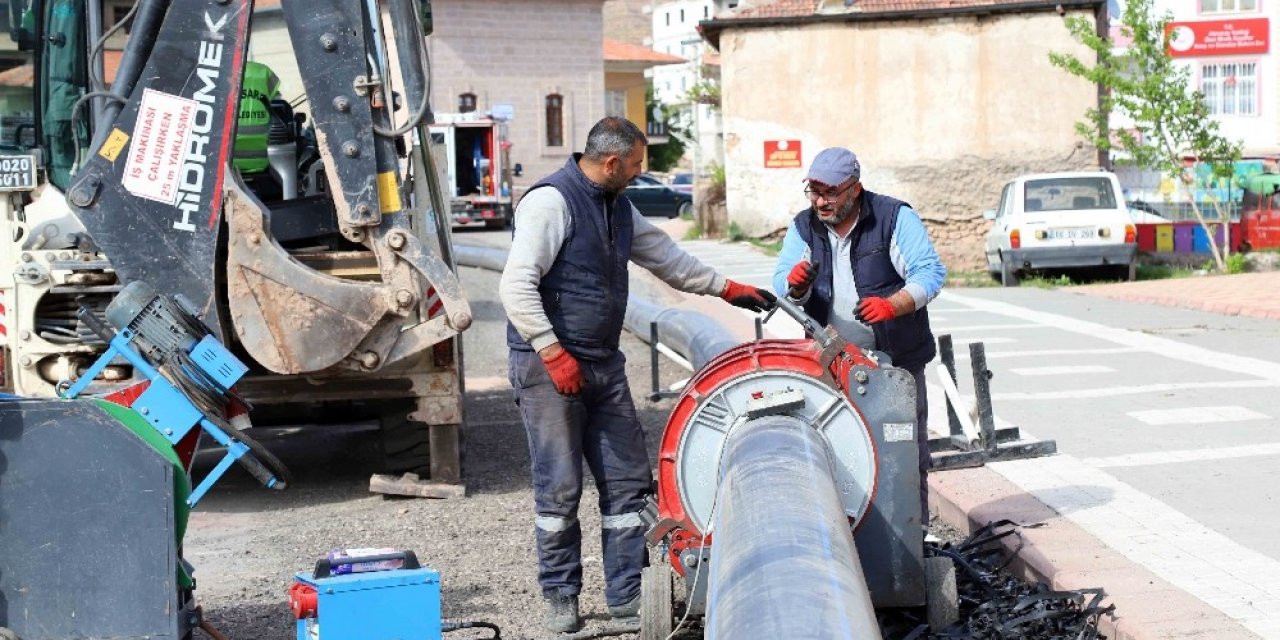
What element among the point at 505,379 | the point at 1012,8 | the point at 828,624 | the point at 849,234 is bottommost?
the point at 505,379

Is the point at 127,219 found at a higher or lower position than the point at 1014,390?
higher

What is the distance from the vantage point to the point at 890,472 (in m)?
5.51

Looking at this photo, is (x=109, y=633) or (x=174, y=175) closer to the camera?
(x=109, y=633)

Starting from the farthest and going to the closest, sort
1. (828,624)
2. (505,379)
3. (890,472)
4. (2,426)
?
(505,379), (890,472), (2,426), (828,624)

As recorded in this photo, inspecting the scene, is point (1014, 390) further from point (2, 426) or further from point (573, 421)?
point (2, 426)

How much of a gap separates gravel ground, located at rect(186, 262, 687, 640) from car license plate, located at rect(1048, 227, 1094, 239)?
39.1 ft

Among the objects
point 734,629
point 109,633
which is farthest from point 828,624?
point 109,633

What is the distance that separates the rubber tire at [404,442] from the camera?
350 inches

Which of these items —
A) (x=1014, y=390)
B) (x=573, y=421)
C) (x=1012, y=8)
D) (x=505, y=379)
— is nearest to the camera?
(x=573, y=421)

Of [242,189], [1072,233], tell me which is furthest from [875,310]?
[1072,233]

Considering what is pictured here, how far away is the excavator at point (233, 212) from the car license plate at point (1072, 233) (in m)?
14.5

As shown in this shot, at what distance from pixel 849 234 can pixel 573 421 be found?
133 cm

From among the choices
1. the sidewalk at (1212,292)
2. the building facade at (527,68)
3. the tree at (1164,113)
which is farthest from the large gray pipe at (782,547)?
the building facade at (527,68)

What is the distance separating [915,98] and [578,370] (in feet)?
84.0
